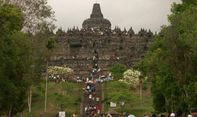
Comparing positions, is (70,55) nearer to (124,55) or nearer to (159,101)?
(124,55)

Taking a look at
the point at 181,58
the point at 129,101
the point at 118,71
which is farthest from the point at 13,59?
the point at 118,71

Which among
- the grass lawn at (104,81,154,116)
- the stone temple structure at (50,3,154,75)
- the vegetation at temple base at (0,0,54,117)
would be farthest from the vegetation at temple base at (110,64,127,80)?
the vegetation at temple base at (0,0,54,117)

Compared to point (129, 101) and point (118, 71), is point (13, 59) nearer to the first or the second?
point (129, 101)

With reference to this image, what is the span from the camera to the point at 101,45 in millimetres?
122312

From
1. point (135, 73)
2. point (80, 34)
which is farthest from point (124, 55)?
point (135, 73)

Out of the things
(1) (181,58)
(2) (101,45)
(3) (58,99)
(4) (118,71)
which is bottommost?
(3) (58,99)

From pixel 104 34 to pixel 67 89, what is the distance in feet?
184

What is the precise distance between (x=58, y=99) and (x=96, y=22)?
78077 mm

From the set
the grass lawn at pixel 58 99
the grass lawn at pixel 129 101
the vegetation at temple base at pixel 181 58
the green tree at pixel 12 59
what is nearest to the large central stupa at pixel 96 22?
the grass lawn at pixel 58 99

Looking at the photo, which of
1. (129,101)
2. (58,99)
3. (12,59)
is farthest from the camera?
(58,99)

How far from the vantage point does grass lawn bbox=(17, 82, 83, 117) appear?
5727 centimetres

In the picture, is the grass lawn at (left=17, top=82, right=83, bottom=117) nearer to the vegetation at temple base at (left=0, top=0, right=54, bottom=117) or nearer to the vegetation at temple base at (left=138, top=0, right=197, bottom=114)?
the vegetation at temple base at (left=0, top=0, right=54, bottom=117)

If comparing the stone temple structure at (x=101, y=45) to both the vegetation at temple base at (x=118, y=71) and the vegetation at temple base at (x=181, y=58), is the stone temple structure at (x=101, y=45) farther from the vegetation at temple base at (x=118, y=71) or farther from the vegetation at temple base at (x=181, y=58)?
the vegetation at temple base at (x=181, y=58)

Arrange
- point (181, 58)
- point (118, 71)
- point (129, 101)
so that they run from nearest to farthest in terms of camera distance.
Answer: point (181, 58) < point (129, 101) < point (118, 71)
